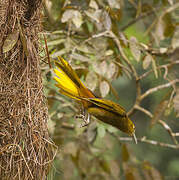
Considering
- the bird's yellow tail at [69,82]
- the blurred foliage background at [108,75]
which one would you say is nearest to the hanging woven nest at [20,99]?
the bird's yellow tail at [69,82]

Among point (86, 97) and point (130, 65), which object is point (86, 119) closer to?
point (86, 97)

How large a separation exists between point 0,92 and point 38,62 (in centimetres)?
17

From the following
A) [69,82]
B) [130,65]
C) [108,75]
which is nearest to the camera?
[69,82]

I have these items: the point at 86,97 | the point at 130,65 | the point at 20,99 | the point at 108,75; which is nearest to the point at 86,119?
the point at 86,97

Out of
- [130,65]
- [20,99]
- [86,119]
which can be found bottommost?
[86,119]

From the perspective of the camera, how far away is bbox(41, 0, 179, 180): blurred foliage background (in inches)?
72.0

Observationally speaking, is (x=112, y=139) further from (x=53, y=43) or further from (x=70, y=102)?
(x=53, y=43)

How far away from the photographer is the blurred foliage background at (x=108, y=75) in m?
1.83

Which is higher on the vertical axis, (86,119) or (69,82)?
(69,82)

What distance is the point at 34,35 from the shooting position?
48.1 inches

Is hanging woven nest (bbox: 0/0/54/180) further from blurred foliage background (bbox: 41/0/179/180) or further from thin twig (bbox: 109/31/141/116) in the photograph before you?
thin twig (bbox: 109/31/141/116)

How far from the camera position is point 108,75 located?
1.80 m

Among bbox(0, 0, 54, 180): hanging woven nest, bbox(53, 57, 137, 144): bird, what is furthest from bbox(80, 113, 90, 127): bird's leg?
bbox(0, 0, 54, 180): hanging woven nest

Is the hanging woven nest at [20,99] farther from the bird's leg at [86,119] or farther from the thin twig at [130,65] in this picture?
the thin twig at [130,65]
